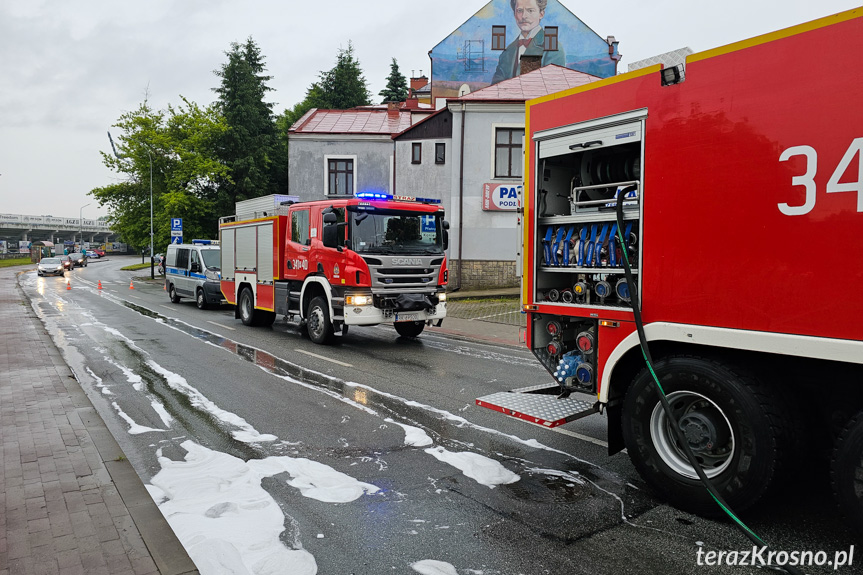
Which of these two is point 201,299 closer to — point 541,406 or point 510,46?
point 541,406

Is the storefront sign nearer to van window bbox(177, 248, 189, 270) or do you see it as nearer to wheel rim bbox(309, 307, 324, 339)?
van window bbox(177, 248, 189, 270)

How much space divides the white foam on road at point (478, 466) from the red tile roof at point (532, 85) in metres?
20.7

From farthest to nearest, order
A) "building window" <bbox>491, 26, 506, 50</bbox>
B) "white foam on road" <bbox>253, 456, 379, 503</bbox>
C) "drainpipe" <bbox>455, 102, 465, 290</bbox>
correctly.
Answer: "building window" <bbox>491, 26, 506, 50</bbox>, "drainpipe" <bbox>455, 102, 465, 290</bbox>, "white foam on road" <bbox>253, 456, 379, 503</bbox>

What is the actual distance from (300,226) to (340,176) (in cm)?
2015

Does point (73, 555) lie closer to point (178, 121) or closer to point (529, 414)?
point (529, 414)

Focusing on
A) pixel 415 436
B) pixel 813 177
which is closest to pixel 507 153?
pixel 415 436

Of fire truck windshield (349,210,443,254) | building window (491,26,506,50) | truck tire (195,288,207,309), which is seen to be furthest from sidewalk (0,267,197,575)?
building window (491,26,506,50)

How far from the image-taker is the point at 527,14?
42781mm

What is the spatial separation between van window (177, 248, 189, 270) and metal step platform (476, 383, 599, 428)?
1892 cm

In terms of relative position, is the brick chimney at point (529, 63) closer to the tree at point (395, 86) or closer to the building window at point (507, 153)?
the building window at point (507, 153)

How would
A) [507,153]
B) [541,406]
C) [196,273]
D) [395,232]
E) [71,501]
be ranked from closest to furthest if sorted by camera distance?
[71,501]
[541,406]
[395,232]
[196,273]
[507,153]

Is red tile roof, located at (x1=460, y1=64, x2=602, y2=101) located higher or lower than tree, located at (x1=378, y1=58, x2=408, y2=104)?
lower

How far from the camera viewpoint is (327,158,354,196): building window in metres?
32.1

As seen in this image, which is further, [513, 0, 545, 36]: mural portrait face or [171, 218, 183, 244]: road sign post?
[513, 0, 545, 36]: mural portrait face
